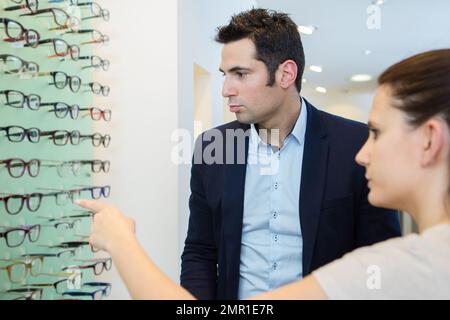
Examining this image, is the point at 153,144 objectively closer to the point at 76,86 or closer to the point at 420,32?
the point at 76,86

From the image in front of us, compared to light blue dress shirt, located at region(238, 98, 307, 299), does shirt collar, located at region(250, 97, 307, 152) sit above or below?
above

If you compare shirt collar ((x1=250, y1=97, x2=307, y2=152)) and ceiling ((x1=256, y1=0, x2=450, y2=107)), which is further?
ceiling ((x1=256, y1=0, x2=450, y2=107))

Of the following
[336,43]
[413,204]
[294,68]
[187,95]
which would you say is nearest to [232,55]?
[294,68]

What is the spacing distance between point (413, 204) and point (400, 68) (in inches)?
8.5

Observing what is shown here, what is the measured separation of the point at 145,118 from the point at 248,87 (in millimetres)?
497

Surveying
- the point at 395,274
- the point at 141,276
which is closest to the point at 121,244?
the point at 141,276

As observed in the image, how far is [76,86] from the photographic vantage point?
50.3 inches

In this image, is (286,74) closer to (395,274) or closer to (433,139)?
(433,139)

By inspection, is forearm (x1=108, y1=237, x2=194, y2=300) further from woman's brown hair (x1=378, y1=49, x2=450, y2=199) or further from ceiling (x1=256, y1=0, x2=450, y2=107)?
ceiling (x1=256, y1=0, x2=450, y2=107)

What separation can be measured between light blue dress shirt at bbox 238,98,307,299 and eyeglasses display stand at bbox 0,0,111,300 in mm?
587

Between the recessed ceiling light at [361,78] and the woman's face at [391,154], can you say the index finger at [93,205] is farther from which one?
the recessed ceiling light at [361,78]

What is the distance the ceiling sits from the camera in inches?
101

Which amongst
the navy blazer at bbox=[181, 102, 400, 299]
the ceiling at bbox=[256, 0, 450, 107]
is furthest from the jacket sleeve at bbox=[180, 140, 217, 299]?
the ceiling at bbox=[256, 0, 450, 107]

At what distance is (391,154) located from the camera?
0.59 metres
